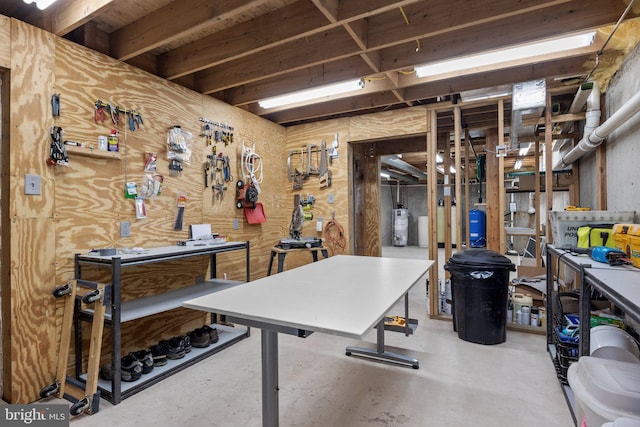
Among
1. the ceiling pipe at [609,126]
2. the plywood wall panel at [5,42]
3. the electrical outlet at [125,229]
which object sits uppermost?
the plywood wall panel at [5,42]

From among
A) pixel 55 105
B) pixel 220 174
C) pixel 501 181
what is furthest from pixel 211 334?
pixel 501 181

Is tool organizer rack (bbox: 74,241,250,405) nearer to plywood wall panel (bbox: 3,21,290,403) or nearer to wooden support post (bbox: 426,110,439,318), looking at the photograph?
plywood wall panel (bbox: 3,21,290,403)

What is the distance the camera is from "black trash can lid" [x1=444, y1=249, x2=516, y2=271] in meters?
2.96

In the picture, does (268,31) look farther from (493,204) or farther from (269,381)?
(493,204)

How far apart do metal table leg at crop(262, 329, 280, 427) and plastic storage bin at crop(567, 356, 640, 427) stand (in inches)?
53.6

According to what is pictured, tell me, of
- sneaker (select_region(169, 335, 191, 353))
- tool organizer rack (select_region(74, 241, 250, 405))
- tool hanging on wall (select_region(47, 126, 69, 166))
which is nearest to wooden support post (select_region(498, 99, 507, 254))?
tool organizer rack (select_region(74, 241, 250, 405))

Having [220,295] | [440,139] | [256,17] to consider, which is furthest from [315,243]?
[440,139]

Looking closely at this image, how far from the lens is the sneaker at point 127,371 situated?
228cm

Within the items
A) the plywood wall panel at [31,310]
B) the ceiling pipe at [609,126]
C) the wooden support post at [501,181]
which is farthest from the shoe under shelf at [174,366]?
the ceiling pipe at [609,126]

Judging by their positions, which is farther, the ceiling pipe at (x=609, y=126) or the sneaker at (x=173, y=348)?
the sneaker at (x=173, y=348)

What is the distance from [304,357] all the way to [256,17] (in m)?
2.85

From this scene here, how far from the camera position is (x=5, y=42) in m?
2.03

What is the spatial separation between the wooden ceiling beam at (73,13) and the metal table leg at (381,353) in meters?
2.96

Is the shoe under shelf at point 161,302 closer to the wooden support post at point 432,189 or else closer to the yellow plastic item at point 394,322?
the yellow plastic item at point 394,322
